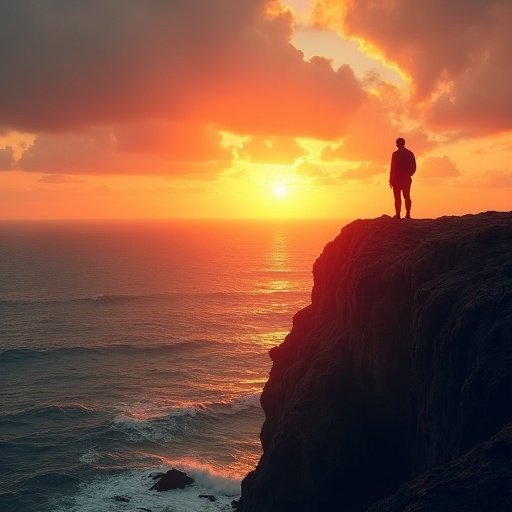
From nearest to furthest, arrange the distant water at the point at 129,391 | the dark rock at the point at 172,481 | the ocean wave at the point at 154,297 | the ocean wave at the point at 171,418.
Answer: the dark rock at the point at 172,481, the distant water at the point at 129,391, the ocean wave at the point at 171,418, the ocean wave at the point at 154,297

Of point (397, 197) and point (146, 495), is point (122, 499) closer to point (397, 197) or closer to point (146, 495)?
point (146, 495)

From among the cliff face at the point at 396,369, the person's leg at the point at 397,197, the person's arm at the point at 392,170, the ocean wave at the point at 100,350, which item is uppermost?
A: the person's arm at the point at 392,170

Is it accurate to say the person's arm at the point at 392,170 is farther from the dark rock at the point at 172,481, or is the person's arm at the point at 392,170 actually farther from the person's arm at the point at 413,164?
the dark rock at the point at 172,481

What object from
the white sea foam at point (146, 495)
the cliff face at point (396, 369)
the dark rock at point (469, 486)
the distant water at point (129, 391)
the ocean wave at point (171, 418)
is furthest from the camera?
the ocean wave at point (171, 418)

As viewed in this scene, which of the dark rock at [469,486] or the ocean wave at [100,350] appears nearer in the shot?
the dark rock at [469,486]

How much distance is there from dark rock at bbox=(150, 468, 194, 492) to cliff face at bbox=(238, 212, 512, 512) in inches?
761

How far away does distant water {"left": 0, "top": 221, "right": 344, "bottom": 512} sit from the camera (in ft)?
139

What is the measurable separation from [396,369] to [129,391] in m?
50.4

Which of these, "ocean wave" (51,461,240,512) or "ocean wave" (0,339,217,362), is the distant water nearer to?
"ocean wave" (51,461,240,512)

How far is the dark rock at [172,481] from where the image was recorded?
1617 inches

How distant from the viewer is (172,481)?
41.5m

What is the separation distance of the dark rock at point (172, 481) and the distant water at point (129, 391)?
0.71 meters

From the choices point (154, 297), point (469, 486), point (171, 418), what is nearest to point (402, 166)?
point (469, 486)

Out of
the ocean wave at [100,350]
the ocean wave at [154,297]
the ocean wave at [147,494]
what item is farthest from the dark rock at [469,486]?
the ocean wave at [154,297]
